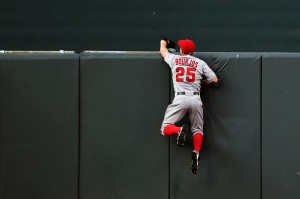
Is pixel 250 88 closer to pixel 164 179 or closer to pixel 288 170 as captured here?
pixel 288 170

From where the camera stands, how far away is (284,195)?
6309mm

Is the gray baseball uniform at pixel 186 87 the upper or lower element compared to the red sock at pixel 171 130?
upper

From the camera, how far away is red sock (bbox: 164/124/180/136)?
582 cm

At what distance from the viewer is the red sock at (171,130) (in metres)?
5.82

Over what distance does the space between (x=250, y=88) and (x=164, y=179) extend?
171 cm

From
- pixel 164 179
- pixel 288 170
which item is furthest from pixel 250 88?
pixel 164 179

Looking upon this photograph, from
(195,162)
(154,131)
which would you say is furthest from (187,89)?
(195,162)

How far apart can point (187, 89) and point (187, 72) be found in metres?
0.22
